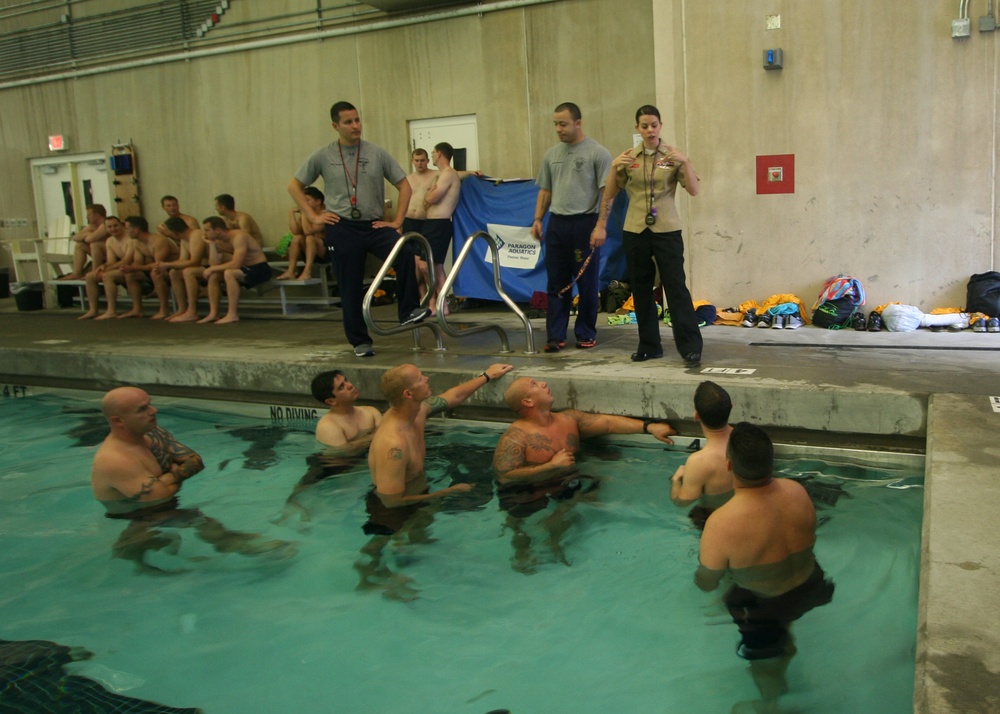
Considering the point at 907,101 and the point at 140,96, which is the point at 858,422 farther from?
the point at 140,96

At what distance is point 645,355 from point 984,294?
3.23 m

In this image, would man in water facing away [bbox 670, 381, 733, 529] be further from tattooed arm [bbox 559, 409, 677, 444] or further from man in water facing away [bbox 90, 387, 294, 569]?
man in water facing away [bbox 90, 387, 294, 569]

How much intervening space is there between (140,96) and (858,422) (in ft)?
40.3

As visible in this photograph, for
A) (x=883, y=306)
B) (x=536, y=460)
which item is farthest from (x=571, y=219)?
(x=883, y=306)

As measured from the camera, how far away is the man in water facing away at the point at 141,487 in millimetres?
4988

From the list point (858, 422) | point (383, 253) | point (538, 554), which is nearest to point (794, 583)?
point (538, 554)

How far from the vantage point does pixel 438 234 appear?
10062mm

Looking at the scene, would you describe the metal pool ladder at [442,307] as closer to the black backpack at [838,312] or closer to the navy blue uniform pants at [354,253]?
the navy blue uniform pants at [354,253]

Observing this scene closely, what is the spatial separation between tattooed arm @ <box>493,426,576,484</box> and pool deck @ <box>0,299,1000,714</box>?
29.5 inches

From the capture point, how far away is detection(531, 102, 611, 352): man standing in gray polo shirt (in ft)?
22.9

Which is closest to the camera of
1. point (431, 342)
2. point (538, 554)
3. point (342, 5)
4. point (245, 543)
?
point (538, 554)

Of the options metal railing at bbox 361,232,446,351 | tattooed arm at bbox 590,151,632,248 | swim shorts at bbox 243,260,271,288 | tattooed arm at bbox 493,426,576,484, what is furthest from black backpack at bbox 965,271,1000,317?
swim shorts at bbox 243,260,271,288

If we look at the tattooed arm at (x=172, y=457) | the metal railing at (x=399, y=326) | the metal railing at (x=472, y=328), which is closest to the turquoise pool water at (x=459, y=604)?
the tattooed arm at (x=172, y=457)

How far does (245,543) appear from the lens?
5.12 m
